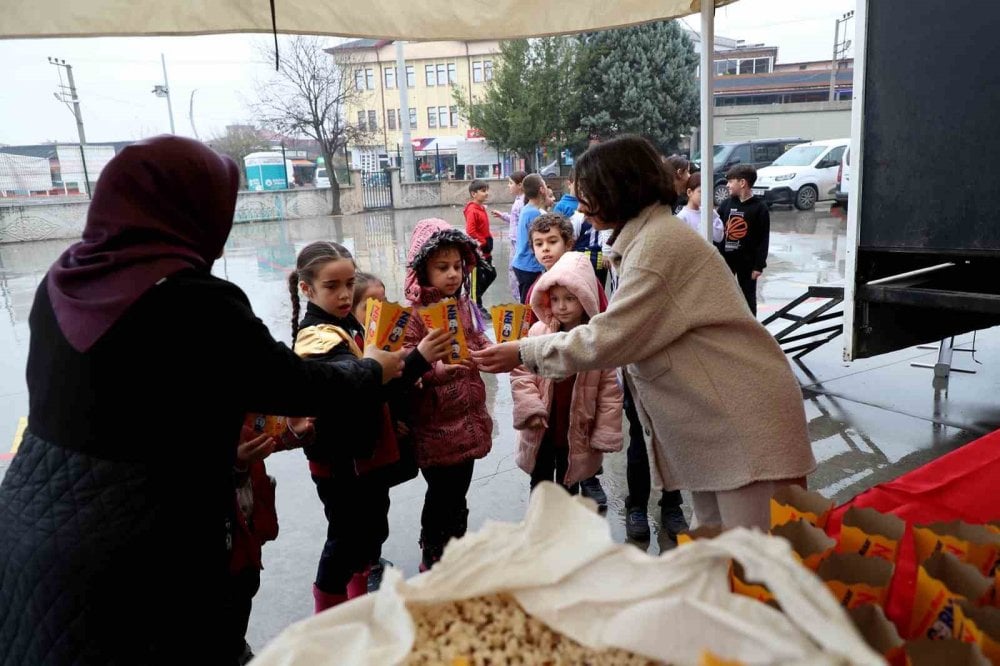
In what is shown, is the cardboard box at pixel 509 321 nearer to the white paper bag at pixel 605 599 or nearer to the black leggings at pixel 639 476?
the black leggings at pixel 639 476

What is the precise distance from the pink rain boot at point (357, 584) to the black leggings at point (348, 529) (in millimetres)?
127

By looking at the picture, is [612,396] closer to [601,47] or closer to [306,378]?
[306,378]

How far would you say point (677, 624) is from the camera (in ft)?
2.88

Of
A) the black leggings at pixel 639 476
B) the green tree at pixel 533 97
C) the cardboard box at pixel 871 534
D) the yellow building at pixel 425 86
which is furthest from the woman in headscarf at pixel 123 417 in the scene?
the yellow building at pixel 425 86

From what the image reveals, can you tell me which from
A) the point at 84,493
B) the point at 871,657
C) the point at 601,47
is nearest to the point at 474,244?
the point at 84,493

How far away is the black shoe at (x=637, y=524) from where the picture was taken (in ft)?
10.6

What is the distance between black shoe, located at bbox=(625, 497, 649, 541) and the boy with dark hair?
154 inches

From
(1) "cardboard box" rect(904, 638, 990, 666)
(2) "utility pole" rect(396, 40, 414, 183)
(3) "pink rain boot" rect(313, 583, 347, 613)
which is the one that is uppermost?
(2) "utility pole" rect(396, 40, 414, 183)

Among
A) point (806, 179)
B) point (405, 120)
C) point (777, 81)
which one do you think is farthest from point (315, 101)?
point (777, 81)

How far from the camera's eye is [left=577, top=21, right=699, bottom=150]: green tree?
2872 centimetres

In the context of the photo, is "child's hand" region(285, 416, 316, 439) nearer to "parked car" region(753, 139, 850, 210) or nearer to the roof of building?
"parked car" region(753, 139, 850, 210)

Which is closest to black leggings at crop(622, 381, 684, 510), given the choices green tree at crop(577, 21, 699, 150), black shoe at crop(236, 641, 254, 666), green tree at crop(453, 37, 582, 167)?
black shoe at crop(236, 641, 254, 666)

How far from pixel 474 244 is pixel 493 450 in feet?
6.27

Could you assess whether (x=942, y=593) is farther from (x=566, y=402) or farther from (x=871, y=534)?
(x=566, y=402)
